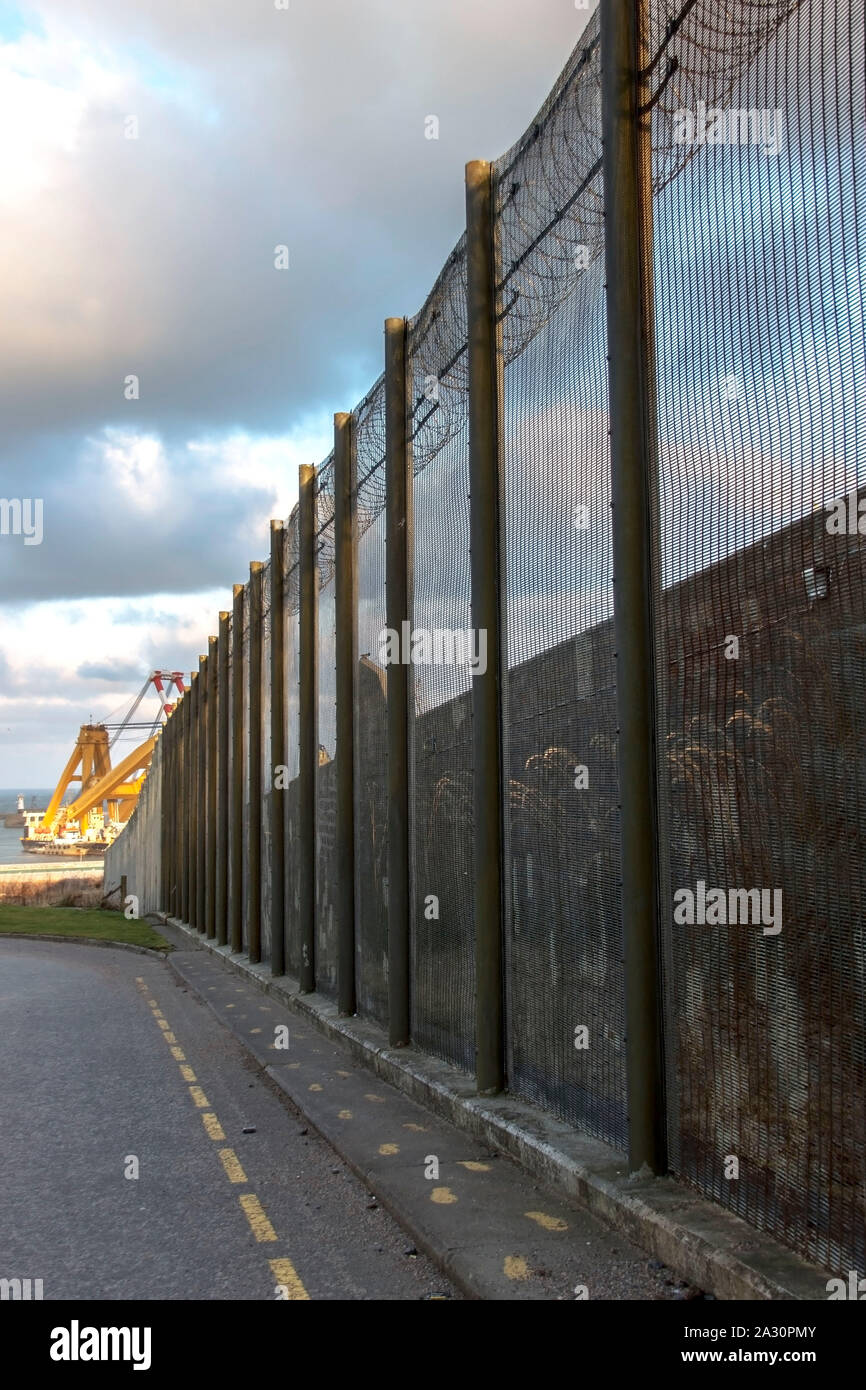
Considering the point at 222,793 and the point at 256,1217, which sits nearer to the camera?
the point at 256,1217

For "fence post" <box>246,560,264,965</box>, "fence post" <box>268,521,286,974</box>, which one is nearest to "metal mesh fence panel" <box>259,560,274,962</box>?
"fence post" <box>246,560,264,965</box>

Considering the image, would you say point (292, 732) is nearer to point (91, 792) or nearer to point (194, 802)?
point (194, 802)

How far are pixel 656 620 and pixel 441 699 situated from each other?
137 inches

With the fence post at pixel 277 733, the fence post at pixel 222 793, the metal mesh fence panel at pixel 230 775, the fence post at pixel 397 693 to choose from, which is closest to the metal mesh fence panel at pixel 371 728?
the fence post at pixel 397 693

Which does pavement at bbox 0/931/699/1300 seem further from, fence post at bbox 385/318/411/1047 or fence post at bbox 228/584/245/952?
fence post at bbox 228/584/245/952

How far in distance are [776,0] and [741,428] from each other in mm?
1548

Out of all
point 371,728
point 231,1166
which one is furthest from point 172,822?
point 231,1166

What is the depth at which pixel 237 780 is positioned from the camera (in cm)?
Result: 2027

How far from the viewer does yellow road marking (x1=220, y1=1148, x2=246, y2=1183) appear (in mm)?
6883

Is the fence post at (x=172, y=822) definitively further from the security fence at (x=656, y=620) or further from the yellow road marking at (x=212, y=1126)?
the yellow road marking at (x=212, y=1126)

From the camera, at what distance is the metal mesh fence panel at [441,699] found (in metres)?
8.30

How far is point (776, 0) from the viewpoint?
456 centimetres

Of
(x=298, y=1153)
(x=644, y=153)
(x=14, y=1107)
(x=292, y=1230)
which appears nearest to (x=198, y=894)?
(x=14, y=1107)

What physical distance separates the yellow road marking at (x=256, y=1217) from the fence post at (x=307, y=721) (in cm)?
692
